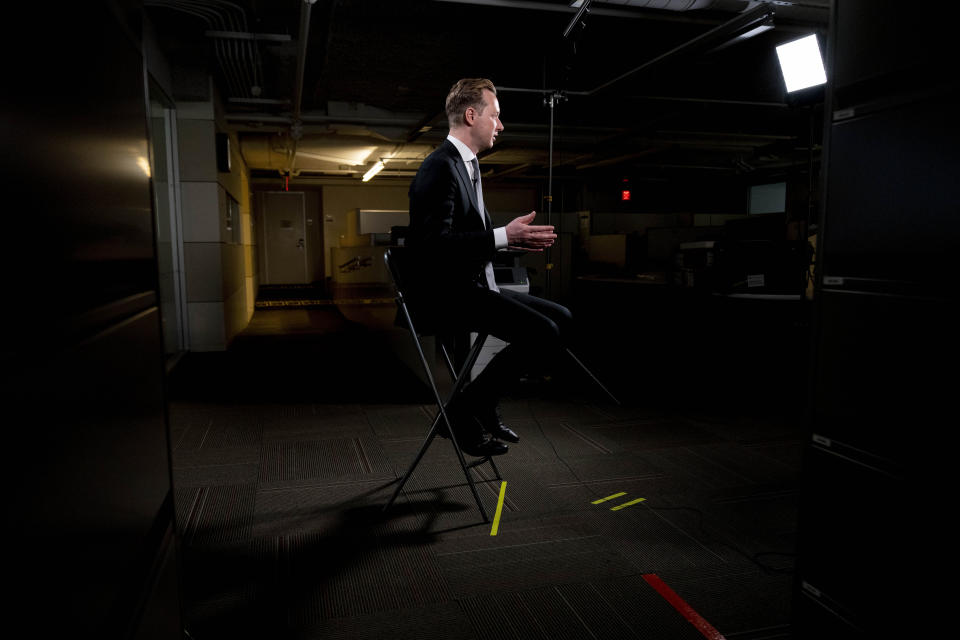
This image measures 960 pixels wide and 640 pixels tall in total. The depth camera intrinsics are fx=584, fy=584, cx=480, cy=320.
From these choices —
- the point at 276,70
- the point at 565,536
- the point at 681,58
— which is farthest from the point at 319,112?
the point at 565,536

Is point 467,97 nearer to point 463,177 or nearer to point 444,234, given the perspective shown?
point 463,177

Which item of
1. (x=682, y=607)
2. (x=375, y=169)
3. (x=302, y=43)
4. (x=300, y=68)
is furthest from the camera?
(x=375, y=169)

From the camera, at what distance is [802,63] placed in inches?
173

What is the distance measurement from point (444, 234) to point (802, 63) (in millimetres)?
3781

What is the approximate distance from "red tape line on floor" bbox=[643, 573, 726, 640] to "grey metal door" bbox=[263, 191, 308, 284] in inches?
522

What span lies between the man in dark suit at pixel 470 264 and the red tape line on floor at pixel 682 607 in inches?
28.6

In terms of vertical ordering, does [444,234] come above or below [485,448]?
above

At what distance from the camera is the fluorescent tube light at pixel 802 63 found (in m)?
4.32

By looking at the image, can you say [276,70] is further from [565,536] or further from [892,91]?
[892,91]

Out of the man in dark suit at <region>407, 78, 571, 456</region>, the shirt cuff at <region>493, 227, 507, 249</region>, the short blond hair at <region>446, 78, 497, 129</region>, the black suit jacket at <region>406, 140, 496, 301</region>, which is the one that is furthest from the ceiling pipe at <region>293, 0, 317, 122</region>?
the shirt cuff at <region>493, 227, 507, 249</region>

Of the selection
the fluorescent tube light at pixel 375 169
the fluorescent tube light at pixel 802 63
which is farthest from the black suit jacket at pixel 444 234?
the fluorescent tube light at pixel 375 169

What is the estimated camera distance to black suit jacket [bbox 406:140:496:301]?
2129mm

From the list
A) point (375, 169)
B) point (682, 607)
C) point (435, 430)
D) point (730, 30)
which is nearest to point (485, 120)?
point (435, 430)

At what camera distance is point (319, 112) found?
7312 mm
